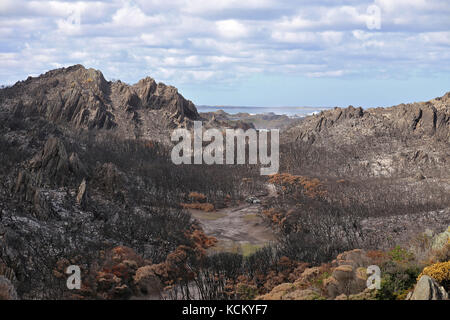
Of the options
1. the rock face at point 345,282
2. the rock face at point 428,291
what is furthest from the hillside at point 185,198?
the rock face at point 428,291

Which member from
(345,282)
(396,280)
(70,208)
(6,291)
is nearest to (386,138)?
(70,208)

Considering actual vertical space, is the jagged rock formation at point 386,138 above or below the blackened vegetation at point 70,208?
above

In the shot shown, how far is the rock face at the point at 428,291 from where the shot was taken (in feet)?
62.5

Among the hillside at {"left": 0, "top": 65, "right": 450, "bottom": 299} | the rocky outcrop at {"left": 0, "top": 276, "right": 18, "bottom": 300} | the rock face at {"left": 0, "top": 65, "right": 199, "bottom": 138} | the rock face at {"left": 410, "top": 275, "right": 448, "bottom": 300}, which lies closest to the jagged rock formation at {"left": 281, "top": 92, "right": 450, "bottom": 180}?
the hillside at {"left": 0, "top": 65, "right": 450, "bottom": 299}

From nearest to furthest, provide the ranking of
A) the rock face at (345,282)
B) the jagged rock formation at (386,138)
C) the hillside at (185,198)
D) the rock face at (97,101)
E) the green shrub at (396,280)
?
the green shrub at (396,280) < the rock face at (345,282) < the hillside at (185,198) < the jagged rock formation at (386,138) < the rock face at (97,101)

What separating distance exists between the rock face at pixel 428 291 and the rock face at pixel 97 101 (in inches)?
3927

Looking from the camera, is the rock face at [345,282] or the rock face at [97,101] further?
the rock face at [97,101]

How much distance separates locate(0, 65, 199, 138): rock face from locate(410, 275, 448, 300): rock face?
3927 inches

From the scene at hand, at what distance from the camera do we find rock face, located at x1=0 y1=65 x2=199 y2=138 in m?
117

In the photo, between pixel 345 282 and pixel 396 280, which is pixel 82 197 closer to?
pixel 345 282

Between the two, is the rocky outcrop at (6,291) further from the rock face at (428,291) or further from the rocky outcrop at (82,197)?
the rocky outcrop at (82,197)
